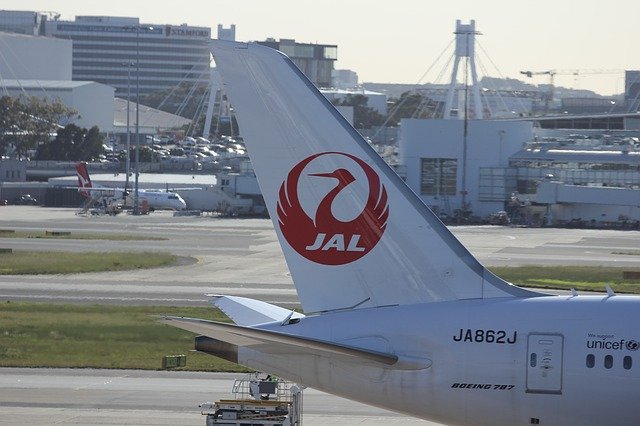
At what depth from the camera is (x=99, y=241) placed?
279ft

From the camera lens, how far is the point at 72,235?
89.5 metres

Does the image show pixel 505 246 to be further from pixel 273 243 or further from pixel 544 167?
pixel 544 167

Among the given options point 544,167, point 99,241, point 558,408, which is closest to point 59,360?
point 558,408

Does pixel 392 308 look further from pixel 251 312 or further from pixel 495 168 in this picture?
pixel 495 168

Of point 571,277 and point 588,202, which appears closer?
point 571,277

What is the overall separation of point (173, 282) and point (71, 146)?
124 metres

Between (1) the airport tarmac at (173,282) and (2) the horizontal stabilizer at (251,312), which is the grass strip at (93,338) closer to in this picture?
(1) the airport tarmac at (173,282)

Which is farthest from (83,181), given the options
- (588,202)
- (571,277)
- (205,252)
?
(571,277)

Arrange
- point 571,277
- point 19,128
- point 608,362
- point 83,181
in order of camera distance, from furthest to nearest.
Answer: point 19,128 < point 83,181 < point 571,277 < point 608,362

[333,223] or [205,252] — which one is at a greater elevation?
[333,223]

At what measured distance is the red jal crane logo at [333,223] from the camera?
20531mm

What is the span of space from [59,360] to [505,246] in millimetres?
55827

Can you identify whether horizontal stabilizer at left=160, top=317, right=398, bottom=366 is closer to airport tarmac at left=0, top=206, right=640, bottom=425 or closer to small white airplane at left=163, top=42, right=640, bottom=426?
small white airplane at left=163, top=42, right=640, bottom=426

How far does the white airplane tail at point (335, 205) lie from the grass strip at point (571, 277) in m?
35.3
